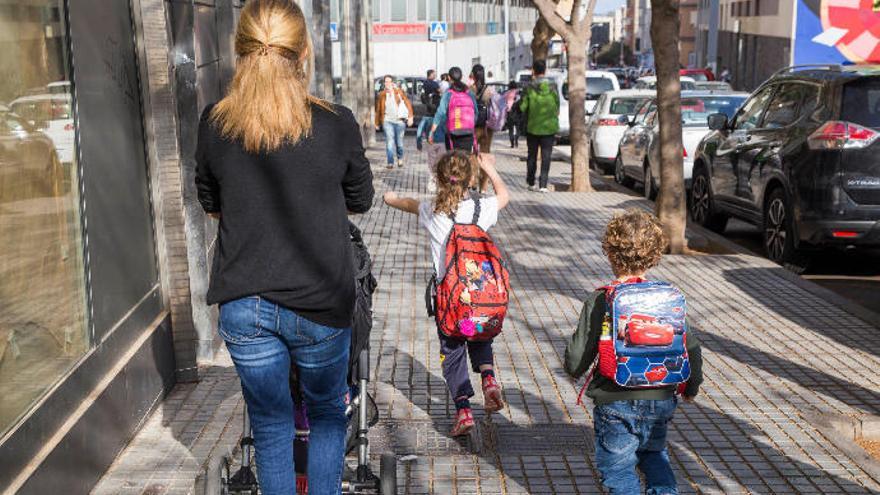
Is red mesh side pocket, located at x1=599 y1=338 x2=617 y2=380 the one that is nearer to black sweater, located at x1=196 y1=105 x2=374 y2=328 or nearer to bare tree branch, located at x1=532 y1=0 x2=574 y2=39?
black sweater, located at x1=196 y1=105 x2=374 y2=328

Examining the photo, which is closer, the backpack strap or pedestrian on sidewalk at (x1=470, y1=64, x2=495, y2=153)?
the backpack strap

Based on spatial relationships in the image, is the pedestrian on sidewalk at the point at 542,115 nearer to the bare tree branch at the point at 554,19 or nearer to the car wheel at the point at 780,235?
the bare tree branch at the point at 554,19

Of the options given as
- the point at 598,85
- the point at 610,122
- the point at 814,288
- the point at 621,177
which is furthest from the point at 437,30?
the point at 814,288

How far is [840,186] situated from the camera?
387 inches

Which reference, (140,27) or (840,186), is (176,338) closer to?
(140,27)

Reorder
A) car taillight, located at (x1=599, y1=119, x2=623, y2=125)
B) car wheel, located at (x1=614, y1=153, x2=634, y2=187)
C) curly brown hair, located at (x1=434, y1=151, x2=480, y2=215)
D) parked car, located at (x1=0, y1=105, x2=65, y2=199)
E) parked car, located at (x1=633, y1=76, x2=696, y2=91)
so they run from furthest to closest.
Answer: parked car, located at (x1=633, y1=76, x2=696, y2=91) < car taillight, located at (x1=599, y1=119, x2=623, y2=125) < car wheel, located at (x1=614, y1=153, x2=634, y2=187) < curly brown hair, located at (x1=434, y1=151, x2=480, y2=215) < parked car, located at (x1=0, y1=105, x2=65, y2=199)

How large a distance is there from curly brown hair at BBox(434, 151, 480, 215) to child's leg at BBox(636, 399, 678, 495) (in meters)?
1.75

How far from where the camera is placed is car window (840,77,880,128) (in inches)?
389

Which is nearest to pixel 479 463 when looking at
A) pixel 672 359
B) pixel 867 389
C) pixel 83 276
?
pixel 672 359

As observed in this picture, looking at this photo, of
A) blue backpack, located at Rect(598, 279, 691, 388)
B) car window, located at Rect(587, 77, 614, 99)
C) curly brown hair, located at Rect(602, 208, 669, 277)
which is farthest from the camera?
car window, located at Rect(587, 77, 614, 99)

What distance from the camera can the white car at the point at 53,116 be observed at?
479 centimetres

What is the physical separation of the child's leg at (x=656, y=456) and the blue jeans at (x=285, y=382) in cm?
108

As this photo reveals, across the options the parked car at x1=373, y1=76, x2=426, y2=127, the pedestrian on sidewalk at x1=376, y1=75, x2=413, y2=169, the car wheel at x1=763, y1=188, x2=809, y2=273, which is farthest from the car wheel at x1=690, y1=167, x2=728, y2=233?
the parked car at x1=373, y1=76, x2=426, y2=127

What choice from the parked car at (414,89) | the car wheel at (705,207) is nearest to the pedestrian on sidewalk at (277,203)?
the car wheel at (705,207)
